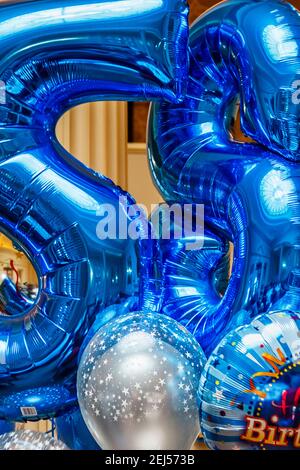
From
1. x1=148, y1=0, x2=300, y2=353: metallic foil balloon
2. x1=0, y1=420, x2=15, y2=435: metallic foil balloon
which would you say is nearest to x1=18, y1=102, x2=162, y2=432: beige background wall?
x1=148, y1=0, x2=300, y2=353: metallic foil balloon

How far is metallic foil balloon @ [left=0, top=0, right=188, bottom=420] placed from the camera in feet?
3.34

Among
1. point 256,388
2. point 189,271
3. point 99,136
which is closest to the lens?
point 256,388

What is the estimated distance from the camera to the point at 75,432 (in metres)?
1.06

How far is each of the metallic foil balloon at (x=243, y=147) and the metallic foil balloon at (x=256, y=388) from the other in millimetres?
138

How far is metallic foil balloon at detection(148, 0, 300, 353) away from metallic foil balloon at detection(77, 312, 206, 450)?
0.14 meters

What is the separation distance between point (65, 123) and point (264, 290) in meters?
1.74

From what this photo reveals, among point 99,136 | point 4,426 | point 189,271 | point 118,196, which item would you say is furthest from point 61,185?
point 99,136

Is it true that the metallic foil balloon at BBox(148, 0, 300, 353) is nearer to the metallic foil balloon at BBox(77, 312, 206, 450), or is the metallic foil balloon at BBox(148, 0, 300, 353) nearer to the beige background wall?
the metallic foil balloon at BBox(77, 312, 206, 450)

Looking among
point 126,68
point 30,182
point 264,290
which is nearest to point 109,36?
point 126,68

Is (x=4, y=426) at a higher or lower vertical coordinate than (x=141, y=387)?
lower

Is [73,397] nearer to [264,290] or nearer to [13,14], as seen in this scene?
[264,290]

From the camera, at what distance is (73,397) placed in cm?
105

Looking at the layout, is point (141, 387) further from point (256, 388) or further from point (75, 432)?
point (75, 432)

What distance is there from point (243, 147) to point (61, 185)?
0.29 m
